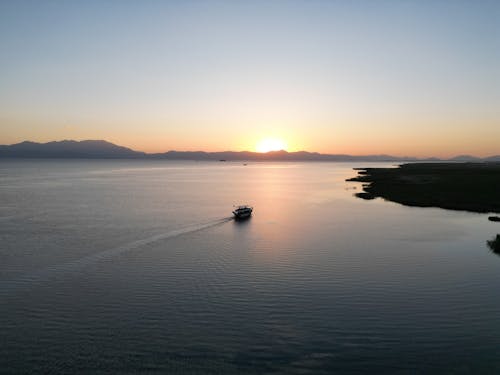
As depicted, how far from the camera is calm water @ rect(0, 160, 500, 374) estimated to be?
21.8 meters

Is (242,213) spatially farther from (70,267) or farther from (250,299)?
(250,299)

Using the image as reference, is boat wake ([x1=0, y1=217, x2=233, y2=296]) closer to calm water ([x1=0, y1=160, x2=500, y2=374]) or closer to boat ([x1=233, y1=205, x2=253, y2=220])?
calm water ([x1=0, y1=160, x2=500, y2=374])

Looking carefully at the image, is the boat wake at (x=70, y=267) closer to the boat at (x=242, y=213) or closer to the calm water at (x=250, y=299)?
the calm water at (x=250, y=299)

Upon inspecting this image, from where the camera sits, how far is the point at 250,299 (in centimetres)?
3041

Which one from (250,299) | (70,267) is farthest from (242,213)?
(250,299)

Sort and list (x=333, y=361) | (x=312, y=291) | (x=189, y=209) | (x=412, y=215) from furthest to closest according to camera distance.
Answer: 1. (x=189, y=209)
2. (x=412, y=215)
3. (x=312, y=291)
4. (x=333, y=361)

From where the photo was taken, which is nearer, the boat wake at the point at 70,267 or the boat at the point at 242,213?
the boat wake at the point at 70,267

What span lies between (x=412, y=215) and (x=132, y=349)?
59.8 m

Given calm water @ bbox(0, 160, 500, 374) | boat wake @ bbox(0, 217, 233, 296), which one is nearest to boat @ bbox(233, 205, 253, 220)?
calm water @ bbox(0, 160, 500, 374)

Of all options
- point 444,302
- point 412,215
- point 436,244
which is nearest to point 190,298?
point 444,302

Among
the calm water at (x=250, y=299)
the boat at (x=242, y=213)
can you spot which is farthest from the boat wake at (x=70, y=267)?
the boat at (x=242, y=213)

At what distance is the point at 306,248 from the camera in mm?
47344

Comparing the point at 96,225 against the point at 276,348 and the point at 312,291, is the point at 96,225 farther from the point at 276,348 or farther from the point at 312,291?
the point at 276,348

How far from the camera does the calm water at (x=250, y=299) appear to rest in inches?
856
